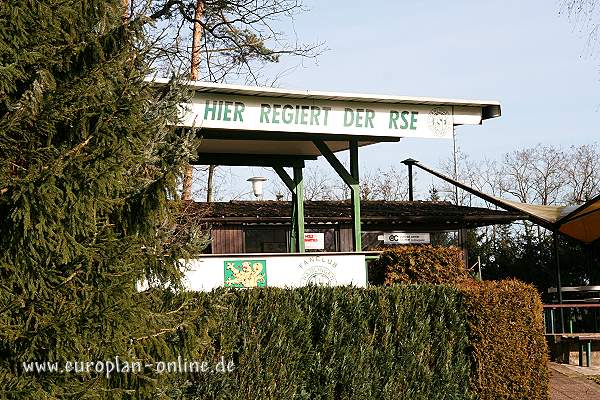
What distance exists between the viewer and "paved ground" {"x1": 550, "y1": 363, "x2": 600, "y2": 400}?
13922mm

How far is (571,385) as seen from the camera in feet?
48.4

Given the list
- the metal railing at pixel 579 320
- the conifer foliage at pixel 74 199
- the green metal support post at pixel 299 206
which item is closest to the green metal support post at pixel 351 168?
the green metal support post at pixel 299 206

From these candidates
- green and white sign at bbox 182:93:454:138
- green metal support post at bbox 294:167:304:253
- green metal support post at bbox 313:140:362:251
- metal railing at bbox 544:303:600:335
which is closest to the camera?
green and white sign at bbox 182:93:454:138

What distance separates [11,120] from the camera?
6559 millimetres

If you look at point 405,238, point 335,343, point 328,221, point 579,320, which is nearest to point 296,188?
point 328,221

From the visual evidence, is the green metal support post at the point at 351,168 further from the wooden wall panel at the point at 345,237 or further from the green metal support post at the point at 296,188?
the wooden wall panel at the point at 345,237

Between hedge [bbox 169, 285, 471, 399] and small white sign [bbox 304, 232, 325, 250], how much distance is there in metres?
9.75

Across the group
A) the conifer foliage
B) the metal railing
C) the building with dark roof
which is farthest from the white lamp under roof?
the conifer foliage

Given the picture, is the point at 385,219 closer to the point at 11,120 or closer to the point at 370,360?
the point at 370,360

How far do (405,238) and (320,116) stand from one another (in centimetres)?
1021

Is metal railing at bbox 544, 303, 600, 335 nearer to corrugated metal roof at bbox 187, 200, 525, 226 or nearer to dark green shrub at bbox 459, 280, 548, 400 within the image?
corrugated metal roof at bbox 187, 200, 525, 226

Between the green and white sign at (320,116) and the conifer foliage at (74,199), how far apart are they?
186 inches

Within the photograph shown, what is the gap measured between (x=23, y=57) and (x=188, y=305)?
2.69 m

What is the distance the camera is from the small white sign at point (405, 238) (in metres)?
22.6
